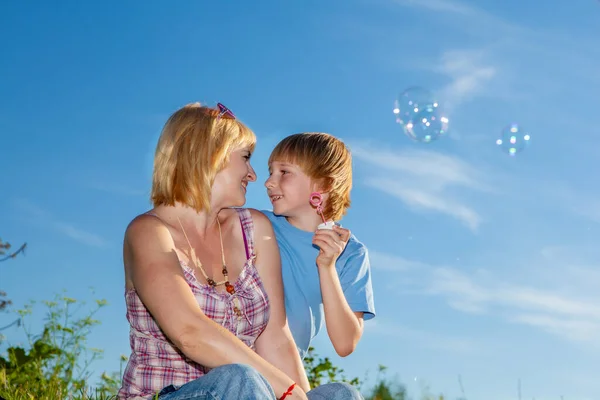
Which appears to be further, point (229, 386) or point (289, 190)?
point (289, 190)

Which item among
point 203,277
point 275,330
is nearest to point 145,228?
point 203,277

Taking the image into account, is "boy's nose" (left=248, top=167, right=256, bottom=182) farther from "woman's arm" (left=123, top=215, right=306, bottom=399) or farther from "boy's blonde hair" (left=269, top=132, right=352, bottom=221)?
"boy's blonde hair" (left=269, top=132, right=352, bottom=221)

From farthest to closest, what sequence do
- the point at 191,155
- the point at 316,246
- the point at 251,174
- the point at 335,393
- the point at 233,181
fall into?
the point at 316,246 → the point at 251,174 → the point at 233,181 → the point at 191,155 → the point at 335,393

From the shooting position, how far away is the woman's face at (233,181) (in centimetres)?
327

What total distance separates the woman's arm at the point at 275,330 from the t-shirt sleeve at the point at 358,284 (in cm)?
62

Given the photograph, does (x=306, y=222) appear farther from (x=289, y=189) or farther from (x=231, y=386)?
(x=231, y=386)

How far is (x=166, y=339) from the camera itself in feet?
9.82

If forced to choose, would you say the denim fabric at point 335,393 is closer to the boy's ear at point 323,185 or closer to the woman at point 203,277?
the woman at point 203,277

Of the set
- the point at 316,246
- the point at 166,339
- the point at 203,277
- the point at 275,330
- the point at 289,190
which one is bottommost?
the point at 166,339

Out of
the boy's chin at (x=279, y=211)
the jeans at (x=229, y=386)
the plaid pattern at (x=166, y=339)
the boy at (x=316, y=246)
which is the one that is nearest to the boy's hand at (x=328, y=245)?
the boy at (x=316, y=246)

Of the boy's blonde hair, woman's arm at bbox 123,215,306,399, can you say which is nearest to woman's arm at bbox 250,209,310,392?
woman's arm at bbox 123,215,306,399

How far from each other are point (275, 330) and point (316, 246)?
81 centimetres

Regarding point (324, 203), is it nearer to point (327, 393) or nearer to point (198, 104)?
point (198, 104)

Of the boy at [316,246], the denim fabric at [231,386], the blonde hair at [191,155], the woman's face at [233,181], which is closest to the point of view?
the denim fabric at [231,386]
